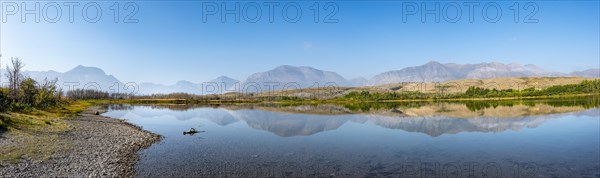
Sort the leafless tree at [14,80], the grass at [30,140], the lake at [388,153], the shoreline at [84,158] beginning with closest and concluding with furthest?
the shoreline at [84,158] < the lake at [388,153] < the grass at [30,140] < the leafless tree at [14,80]

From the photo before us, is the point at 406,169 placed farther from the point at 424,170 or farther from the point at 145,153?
the point at 145,153

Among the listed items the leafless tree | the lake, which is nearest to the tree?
the leafless tree

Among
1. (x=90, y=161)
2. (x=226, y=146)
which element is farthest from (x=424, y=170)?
(x=90, y=161)

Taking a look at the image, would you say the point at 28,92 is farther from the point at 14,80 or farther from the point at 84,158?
the point at 84,158

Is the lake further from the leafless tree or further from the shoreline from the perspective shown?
the leafless tree

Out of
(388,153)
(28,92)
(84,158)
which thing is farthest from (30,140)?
(28,92)

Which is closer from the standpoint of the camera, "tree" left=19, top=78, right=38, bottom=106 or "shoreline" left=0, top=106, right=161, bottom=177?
"shoreline" left=0, top=106, right=161, bottom=177

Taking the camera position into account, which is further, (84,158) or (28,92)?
(28,92)

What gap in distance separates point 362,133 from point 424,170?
22.8 metres

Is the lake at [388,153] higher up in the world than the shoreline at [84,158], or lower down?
lower down

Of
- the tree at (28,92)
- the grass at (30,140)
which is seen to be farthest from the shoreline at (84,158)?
the tree at (28,92)

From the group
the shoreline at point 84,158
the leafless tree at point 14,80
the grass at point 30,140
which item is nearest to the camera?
the shoreline at point 84,158

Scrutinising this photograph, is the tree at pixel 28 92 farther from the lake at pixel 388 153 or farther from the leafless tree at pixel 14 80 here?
the lake at pixel 388 153

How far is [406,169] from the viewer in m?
25.4
